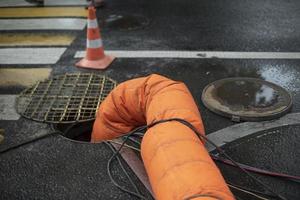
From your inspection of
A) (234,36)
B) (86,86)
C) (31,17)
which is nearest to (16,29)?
(31,17)

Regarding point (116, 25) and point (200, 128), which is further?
point (116, 25)

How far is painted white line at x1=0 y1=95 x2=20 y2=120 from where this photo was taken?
169 inches

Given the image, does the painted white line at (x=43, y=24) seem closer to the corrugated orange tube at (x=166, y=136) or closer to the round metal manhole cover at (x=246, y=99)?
the round metal manhole cover at (x=246, y=99)

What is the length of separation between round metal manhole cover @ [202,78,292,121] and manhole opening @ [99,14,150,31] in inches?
105

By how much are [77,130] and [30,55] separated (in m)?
2.08

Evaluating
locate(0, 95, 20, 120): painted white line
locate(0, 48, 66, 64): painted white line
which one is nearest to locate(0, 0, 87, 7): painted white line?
locate(0, 48, 66, 64): painted white line

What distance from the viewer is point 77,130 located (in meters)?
4.41

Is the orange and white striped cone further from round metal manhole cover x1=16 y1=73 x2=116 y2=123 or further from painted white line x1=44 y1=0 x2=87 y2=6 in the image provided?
painted white line x1=44 y1=0 x2=87 y2=6

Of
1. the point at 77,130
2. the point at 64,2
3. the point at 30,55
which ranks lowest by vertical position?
the point at 77,130

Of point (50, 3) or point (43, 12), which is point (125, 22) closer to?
point (43, 12)

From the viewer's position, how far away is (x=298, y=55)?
5816mm

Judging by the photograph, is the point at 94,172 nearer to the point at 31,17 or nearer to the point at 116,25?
the point at 116,25

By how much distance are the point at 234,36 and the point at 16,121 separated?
12.9ft

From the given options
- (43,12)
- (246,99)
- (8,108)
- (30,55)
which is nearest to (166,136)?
(246,99)
